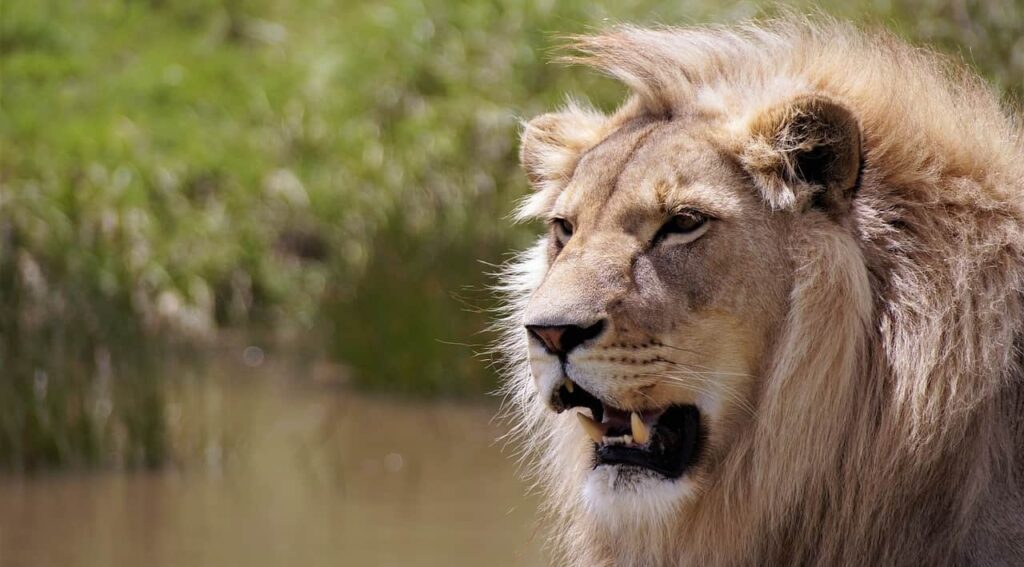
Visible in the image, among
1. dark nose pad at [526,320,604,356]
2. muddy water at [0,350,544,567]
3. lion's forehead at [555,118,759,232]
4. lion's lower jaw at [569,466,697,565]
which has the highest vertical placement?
lion's forehead at [555,118,759,232]

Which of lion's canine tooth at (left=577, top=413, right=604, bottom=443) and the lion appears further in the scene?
lion's canine tooth at (left=577, top=413, right=604, bottom=443)

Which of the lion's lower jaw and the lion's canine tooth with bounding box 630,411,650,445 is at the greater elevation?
the lion's canine tooth with bounding box 630,411,650,445

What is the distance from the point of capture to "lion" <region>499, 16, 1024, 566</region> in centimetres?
351

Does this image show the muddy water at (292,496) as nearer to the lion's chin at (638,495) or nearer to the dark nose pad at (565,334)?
the lion's chin at (638,495)

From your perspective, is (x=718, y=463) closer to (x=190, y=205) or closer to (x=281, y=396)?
(x=281, y=396)

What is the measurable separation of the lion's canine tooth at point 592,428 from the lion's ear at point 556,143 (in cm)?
75

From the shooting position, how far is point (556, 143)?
14.1 ft

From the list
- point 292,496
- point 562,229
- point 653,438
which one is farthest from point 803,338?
point 292,496

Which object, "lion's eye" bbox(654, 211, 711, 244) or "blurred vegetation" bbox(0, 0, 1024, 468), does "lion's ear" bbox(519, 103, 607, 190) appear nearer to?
"lion's eye" bbox(654, 211, 711, 244)

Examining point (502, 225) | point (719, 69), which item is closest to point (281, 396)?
point (502, 225)

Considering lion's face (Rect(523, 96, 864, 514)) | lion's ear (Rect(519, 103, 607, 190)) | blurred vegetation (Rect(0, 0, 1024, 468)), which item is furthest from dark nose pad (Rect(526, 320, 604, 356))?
blurred vegetation (Rect(0, 0, 1024, 468))

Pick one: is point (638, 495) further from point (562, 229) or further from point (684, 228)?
point (562, 229)

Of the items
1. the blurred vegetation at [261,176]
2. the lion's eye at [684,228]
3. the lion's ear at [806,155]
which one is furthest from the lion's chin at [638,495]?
the blurred vegetation at [261,176]

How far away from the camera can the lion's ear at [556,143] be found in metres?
4.21
